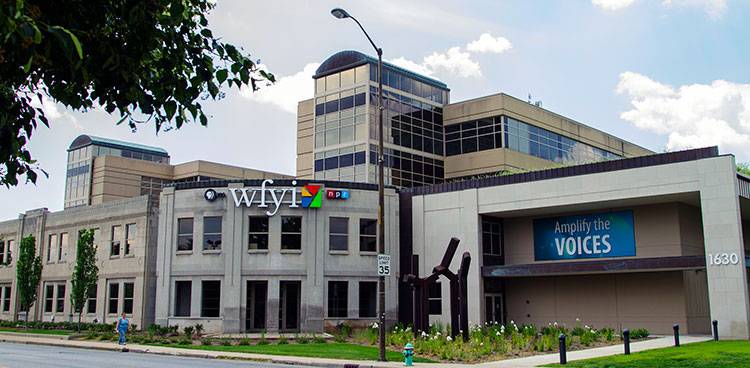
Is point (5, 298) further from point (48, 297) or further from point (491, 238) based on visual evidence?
point (491, 238)

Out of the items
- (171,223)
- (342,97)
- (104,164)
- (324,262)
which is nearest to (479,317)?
(324,262)

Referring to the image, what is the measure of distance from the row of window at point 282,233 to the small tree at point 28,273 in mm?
13806

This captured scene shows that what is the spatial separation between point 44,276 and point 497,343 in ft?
113

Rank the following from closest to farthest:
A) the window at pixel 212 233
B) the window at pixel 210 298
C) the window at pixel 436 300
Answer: the window at pixel 210 298
the window at pixel 212 233
the window at pixel 436 300

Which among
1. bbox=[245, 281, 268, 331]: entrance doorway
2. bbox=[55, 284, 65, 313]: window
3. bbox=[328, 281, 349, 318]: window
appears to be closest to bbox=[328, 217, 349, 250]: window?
bbox=[328, 281, 349, 318]: window

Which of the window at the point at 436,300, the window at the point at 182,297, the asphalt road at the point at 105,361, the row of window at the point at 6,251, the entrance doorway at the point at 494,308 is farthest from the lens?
the row of window at the point at 6,251

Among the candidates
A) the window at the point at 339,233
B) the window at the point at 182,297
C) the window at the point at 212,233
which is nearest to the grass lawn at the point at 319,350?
the window at the point at 182,297

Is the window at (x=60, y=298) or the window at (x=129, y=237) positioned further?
the window at (x=60, y=298)

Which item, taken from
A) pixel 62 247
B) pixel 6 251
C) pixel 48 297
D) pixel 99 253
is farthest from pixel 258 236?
pixel 6 251

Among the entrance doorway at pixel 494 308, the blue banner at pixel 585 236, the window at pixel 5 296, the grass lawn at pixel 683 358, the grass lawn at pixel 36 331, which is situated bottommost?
the grass lawn at pixel 683 358

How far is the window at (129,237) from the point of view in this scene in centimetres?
4281

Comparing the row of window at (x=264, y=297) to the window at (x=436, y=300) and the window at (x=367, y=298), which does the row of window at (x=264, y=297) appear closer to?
the window at (x=367, y=298)

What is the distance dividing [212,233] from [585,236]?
1937 cm

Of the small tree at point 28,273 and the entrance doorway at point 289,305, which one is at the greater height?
the small tree at point 28,273
